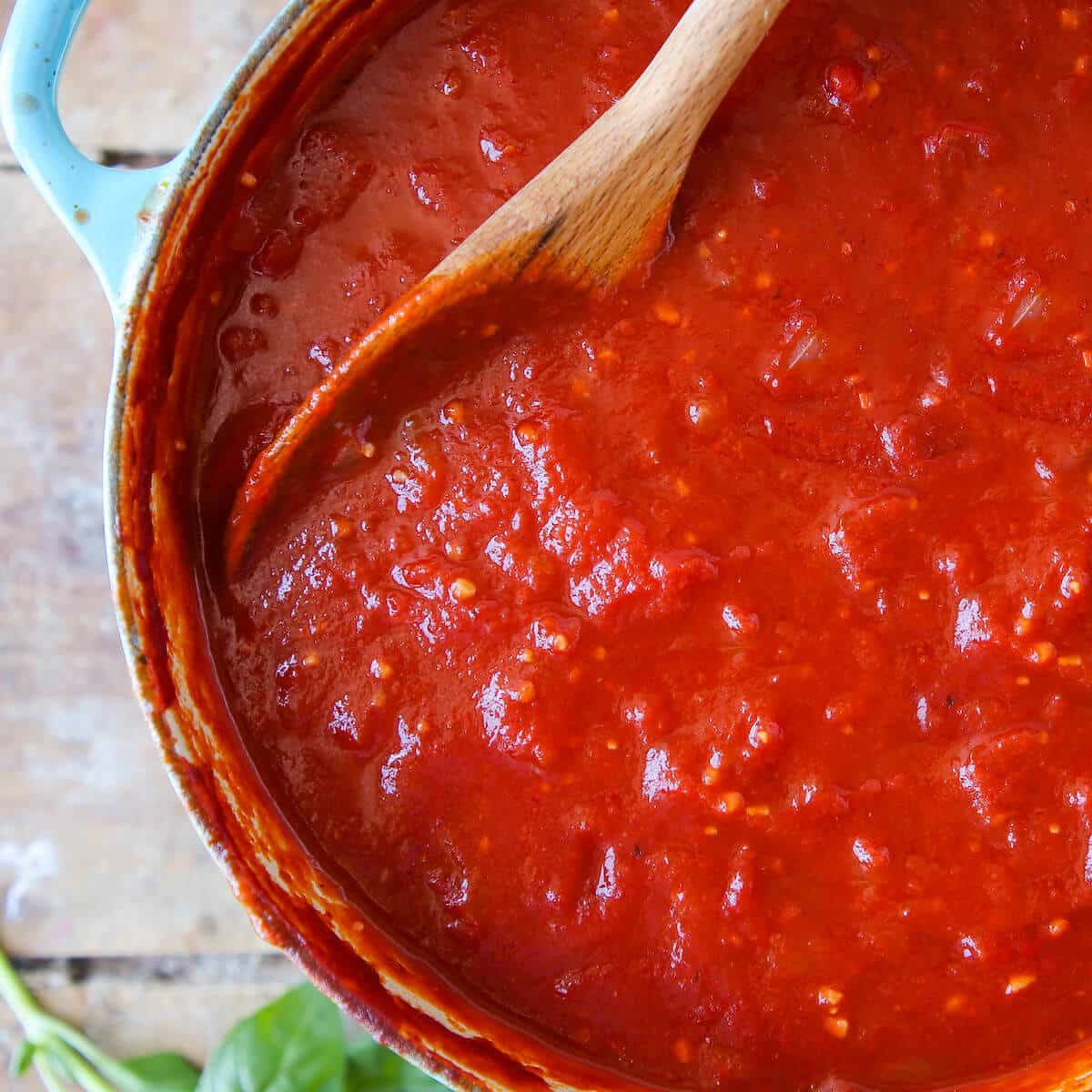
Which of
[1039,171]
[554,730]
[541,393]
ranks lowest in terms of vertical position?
[554,730]

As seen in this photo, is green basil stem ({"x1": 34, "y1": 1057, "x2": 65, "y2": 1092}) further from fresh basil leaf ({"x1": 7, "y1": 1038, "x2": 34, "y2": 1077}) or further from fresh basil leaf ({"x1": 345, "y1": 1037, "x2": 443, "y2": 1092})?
fresh basil leaf ({"x1": 345, "y1": 1037, "x2": 443, "y2": 1092})

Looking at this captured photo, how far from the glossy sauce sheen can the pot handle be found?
0.50ft

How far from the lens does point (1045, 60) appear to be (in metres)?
1.41

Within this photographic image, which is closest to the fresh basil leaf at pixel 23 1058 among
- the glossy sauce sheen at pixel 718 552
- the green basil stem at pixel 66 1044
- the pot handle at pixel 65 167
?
the green basil stem at pixel 66 1044

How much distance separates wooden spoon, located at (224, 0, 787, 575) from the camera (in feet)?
4.15

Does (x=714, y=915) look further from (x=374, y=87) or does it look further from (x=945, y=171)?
(x=374, y=87)

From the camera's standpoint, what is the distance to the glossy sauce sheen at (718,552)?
1348mm

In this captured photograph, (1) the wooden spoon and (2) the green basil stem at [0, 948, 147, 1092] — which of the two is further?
(2) the green basil stem at [0, 948, 147, 1092]

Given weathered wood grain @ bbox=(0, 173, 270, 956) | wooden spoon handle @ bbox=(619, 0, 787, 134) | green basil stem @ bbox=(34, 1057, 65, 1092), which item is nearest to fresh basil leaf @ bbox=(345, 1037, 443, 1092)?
weathered wood grain @ bbox=(0, 173, 270, 956)

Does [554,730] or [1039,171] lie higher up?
[1039,171]

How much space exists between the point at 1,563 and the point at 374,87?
876 millimetres

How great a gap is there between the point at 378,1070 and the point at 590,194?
4.09 feet

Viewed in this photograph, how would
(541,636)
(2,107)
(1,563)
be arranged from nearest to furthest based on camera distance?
1. (2,107)
2. (541,636)
3. (1,563)

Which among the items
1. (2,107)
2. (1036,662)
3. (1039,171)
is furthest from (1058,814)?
(2,107)
